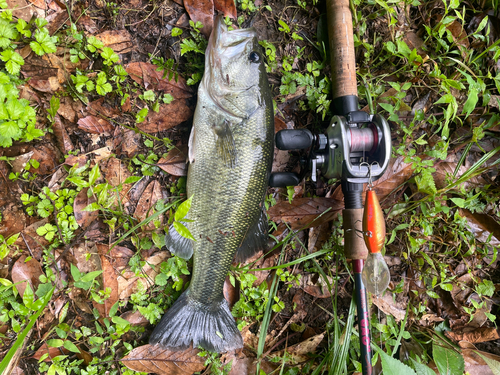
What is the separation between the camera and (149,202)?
245 cm

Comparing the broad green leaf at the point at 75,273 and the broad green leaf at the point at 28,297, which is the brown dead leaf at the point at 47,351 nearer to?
the broad green leaf at the point at 28,297

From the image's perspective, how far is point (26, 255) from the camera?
2.23 meters

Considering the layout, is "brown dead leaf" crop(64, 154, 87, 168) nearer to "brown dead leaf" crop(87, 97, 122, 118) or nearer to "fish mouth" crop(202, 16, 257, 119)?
"brown dead leaf" crop(87, 97, 122, 118)

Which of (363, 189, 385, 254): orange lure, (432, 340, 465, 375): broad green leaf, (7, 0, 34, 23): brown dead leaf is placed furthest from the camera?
(432, 340, 465, 375): broad green leaf

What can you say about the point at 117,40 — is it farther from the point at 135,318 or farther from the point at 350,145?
the point at 135,318

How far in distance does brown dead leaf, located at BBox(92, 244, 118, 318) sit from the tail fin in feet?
1.29

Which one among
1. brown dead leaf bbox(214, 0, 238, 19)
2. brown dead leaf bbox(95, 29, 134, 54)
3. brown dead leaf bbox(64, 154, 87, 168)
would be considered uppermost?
brown dead leaf bbox(214, 0, 238, 19)

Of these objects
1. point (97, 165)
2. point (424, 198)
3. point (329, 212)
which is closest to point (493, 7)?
point (424, 198)

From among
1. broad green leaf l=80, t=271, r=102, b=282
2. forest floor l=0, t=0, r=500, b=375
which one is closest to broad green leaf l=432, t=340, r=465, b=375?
forest floor l=0, t=0, r=500, b=375

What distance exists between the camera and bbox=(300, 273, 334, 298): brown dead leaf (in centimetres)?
275

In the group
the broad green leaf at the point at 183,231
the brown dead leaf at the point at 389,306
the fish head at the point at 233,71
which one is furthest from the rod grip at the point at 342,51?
the brown dead leaf at the point at 389,306

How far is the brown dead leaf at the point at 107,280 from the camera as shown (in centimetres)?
231

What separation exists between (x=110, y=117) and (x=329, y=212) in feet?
6.38

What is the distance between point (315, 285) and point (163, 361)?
1.40m
